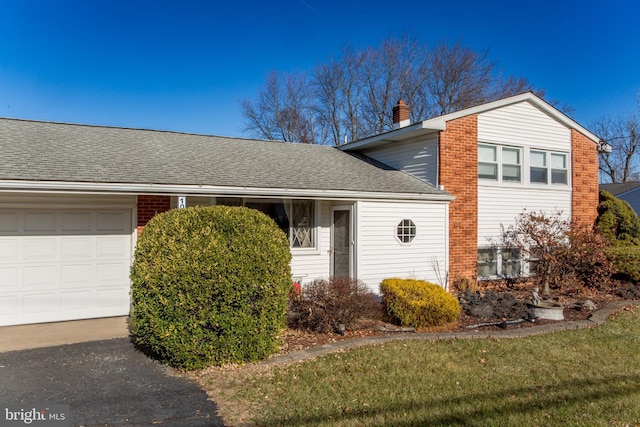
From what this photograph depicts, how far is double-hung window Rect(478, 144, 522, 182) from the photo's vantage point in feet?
39.6

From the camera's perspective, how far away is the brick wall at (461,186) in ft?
37.0

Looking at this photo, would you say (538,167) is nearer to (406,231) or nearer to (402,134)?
(402,134)

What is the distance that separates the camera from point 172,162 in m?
9.48

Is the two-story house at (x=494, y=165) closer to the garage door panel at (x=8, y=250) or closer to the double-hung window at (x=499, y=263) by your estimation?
the double-hung window at (x=499, y=263)

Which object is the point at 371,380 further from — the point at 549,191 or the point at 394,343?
the point at 549,191

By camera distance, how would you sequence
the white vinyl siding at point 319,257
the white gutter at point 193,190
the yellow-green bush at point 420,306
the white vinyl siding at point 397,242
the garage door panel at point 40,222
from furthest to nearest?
1. the white vinyl siding at point 319,257
2. the white vinyl siding at point 397,242
3. the garage door panel at point 40,222
4. the yellow-green bush at point 420,306
5. the white gutter at point 193,190

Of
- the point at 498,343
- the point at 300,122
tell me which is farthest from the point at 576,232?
the point at 300,122

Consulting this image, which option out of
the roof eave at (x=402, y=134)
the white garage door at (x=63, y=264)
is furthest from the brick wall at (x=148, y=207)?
the roof eave at (x=402, y=134)

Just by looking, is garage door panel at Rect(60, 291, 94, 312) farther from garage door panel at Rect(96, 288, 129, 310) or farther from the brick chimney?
the brick chimney

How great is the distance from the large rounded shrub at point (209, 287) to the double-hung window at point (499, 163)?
8.07 m

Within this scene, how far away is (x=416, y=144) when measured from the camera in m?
12.1

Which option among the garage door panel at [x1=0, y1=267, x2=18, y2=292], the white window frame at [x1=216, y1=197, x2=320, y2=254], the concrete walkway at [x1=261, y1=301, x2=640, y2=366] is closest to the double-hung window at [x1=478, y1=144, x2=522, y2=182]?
the concrete walkway at [x1=261, y1=301, x2=640, y2=366]

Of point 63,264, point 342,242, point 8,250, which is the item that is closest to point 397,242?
point 342,242

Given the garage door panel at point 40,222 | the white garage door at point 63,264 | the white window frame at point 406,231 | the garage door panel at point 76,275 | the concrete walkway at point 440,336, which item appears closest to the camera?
the concrete walkway at point 440,336
